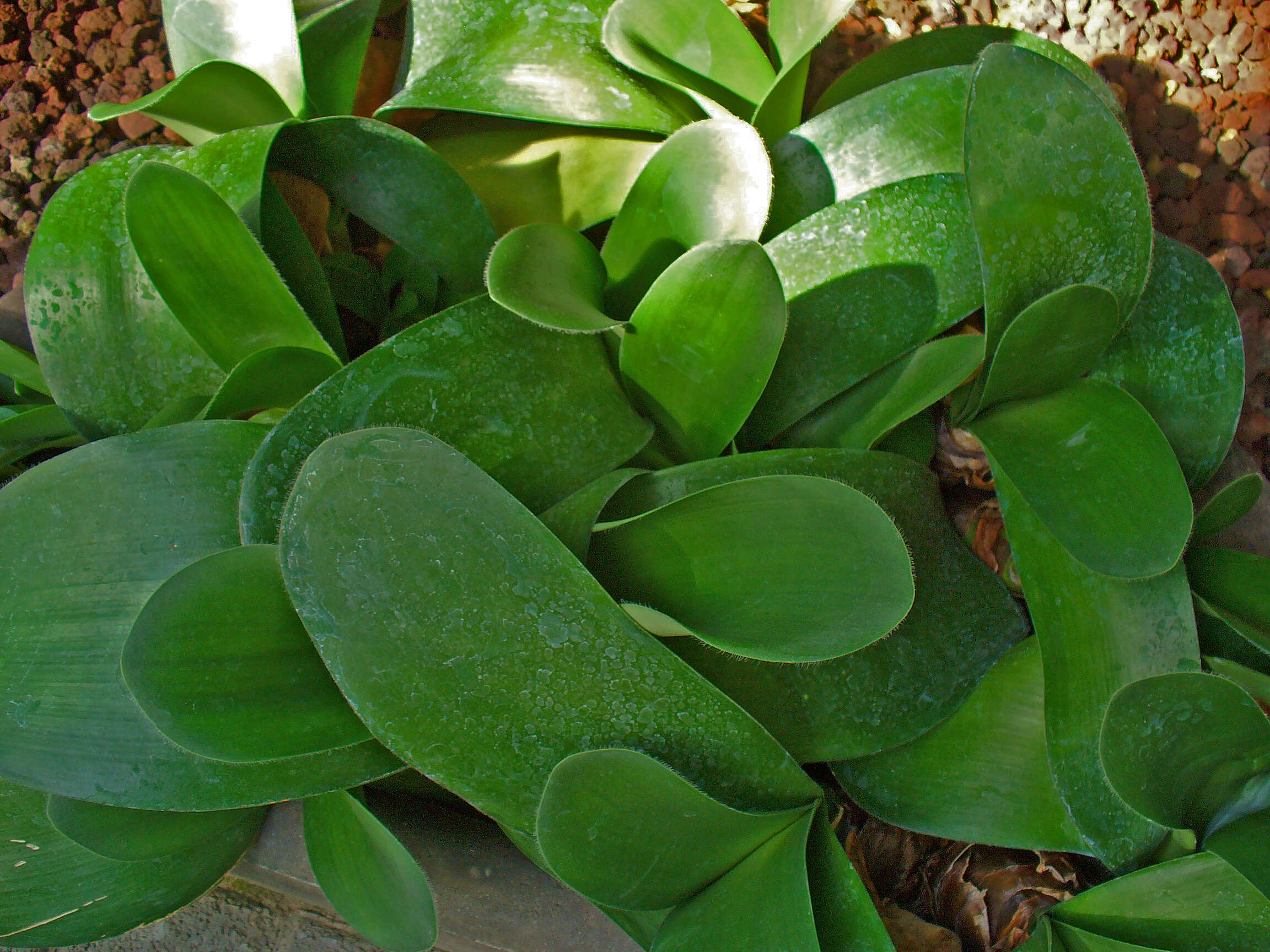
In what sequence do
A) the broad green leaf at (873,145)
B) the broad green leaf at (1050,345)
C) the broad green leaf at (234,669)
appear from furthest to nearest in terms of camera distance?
the broad green leaf at (873,145)
the broad green leaf at (1050,345)
the broad green leaf at (234,669)

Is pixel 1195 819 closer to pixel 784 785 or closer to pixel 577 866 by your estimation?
pixel 784 785

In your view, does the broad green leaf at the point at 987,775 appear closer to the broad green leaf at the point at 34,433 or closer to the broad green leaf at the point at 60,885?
the broad green leaf at the point at 60,885

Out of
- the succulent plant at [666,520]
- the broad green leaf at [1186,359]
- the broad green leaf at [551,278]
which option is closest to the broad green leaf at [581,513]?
the succulent plant at [666,520]

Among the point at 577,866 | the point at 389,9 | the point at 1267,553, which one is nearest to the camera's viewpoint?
the point at 577,866

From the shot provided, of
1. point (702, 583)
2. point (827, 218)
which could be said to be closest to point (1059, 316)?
point (827, 218)

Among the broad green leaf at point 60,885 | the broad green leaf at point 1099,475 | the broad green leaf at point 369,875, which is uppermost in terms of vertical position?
the broad green leaf at point 1099,475

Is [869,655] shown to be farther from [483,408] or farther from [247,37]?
[247,37]

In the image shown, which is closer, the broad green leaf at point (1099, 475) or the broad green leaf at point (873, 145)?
the broad green leaf at point (1099, 475)

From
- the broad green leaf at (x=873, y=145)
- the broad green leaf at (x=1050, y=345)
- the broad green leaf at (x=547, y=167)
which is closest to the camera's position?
the broad green leaf at (x=1050, y=345)
